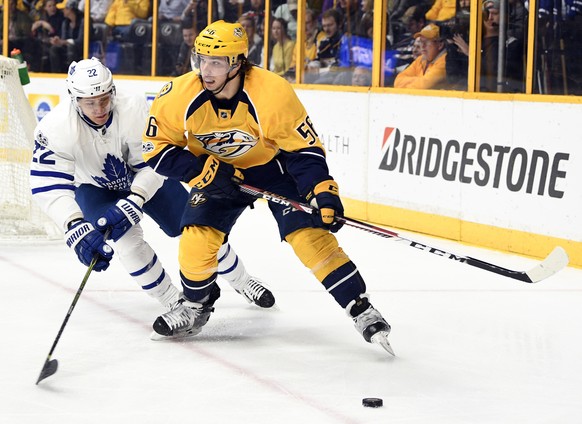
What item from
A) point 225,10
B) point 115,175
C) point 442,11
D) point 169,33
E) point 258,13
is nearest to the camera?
point 115,175

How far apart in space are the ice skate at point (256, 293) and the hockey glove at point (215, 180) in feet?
2.28

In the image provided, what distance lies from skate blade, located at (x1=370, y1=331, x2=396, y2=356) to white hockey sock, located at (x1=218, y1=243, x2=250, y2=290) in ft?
2.82

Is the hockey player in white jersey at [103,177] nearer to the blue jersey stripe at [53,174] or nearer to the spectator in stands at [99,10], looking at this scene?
the blue jersey stripe at [53,174]

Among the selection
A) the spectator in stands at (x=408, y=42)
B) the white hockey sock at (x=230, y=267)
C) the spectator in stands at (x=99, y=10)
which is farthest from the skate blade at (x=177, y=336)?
the spectator in stands at (x=99, y=10)

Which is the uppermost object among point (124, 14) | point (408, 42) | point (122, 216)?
point (124, 14)

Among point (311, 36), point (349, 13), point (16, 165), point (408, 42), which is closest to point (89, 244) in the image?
point (16, 165)

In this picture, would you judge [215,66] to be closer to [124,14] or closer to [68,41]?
[124,14]

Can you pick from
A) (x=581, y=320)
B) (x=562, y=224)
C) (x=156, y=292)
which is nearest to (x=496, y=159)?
(x=562, y=224)

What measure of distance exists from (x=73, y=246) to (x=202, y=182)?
1.57 ft

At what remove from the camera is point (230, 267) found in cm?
405

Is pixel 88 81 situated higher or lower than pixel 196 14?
lower

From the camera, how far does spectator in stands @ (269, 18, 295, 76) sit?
7273 millimetres

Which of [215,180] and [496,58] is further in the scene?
[496,58]

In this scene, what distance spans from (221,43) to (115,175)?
762 mm
